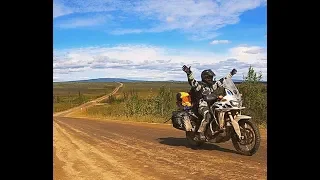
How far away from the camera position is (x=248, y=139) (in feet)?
A: 23.7

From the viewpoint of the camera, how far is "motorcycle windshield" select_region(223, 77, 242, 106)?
24.1ft

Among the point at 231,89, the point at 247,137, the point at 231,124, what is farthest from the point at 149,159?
the point at 231,89

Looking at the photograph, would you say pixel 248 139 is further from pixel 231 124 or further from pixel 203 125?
pixel 203 125

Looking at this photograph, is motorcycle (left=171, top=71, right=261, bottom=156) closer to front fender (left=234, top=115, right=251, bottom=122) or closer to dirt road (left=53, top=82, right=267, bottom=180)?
front fender (left=234, top=115, right=251, bottom=122)

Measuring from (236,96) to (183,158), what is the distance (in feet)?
5.71

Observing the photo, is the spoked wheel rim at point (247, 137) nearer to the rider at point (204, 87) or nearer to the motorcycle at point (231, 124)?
the motorcycle at point (231, 124)

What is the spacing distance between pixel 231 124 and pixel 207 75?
44.2 inches

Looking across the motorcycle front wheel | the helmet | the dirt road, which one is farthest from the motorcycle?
the helmet

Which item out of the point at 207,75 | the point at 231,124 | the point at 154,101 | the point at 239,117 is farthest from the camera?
the point at 154,101

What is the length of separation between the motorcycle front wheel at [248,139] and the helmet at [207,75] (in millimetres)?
1110
